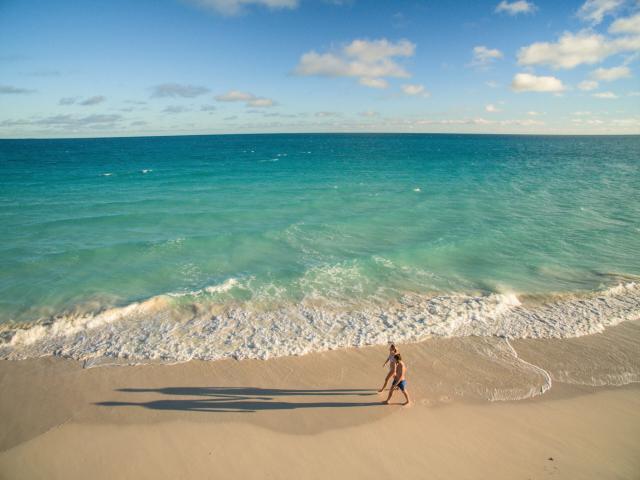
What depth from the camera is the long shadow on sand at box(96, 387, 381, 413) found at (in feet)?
31.2

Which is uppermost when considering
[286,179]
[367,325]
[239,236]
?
[286,179]

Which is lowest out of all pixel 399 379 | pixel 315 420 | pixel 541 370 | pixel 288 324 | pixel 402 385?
pixel 315 420

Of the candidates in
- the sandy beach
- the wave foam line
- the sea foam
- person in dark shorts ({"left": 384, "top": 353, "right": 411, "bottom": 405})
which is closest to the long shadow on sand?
the sandy beach

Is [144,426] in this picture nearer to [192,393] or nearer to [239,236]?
[192,393]

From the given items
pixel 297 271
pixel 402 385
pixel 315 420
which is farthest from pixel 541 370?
pixel 297 271

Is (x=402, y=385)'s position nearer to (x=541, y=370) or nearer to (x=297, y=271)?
(x=541, y=370)

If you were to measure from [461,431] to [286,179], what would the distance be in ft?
128

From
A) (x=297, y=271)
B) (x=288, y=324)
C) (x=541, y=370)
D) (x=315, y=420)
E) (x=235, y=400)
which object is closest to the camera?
(x=315, y=420)

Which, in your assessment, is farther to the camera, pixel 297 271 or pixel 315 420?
pixel 297 271

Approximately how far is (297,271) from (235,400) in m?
8.65

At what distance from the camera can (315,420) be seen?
9094mm

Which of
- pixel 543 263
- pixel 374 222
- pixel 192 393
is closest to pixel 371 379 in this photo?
pixel 192 393

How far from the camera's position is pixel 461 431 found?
8.80m

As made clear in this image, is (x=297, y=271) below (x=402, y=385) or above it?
above
